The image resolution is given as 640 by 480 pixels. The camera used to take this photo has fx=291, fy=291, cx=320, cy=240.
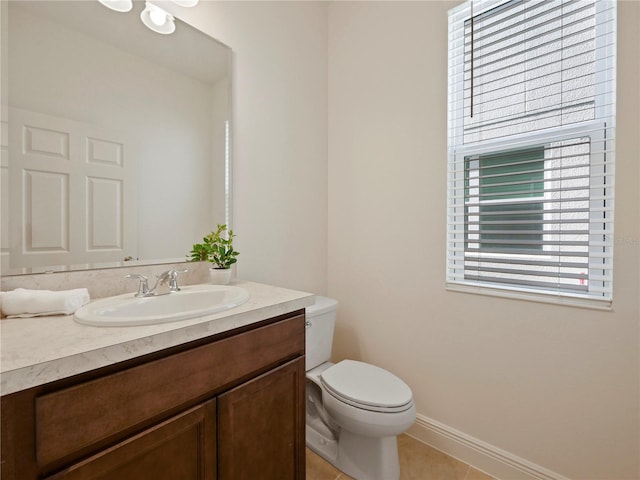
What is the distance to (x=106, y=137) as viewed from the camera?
3.60 ft

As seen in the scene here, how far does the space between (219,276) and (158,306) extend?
0.29 meters

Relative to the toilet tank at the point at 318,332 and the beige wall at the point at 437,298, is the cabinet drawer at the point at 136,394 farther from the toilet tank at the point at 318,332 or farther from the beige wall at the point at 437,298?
the beige wall at the point at 437,298

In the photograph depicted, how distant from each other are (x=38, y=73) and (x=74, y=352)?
0.96m

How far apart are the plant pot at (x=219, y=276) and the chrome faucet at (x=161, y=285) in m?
0.17

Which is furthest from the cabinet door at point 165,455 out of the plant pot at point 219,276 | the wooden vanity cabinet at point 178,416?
the plant pot at point 219,276

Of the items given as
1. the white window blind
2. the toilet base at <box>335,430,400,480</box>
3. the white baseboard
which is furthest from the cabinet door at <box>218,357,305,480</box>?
the white window blind

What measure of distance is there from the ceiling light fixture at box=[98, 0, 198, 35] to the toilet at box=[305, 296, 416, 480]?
4.76 ft

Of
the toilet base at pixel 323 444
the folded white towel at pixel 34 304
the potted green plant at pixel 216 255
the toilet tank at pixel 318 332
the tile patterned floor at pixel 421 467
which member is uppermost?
the potted green plant at pixel 216 255

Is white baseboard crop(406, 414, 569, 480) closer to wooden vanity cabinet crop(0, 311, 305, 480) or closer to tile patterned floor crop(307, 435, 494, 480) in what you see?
tile patterned floor crop(307, 435, 494, 480)

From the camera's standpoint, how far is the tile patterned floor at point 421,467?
1373mm

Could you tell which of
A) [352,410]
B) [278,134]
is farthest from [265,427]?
[278,134]

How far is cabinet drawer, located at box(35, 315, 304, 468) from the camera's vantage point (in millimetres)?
570

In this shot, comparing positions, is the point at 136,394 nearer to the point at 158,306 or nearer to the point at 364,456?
the point at 158,306

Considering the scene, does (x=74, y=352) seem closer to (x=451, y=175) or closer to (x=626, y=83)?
(x=451, y=175)
